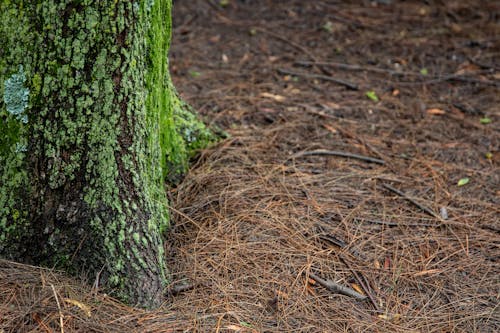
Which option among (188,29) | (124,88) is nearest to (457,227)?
(124,88)

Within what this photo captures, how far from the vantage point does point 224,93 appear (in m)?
4.29

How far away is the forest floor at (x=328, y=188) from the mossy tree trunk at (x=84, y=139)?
14 cm

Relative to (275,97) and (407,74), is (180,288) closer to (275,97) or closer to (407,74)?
(275,97)

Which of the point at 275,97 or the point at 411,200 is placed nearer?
the point at 411,200

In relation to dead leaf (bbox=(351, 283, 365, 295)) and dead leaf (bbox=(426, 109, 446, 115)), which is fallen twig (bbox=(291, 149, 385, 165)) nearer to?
dead leaf (bbox=(426, 109, 446, 115))

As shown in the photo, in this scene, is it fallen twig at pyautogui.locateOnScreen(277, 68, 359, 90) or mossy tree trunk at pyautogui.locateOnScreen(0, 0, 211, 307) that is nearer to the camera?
mossy tree trunk at pyautogui.locateOnScreen(0, 0, 211, 307)

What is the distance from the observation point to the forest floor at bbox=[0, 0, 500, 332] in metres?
2.52

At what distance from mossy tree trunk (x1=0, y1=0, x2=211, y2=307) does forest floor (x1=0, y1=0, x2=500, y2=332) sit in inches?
5.3

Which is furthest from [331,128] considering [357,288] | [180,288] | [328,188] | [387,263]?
[180,288]

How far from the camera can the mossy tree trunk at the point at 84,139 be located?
87.2 inches

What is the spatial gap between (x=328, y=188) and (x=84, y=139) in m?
1.48

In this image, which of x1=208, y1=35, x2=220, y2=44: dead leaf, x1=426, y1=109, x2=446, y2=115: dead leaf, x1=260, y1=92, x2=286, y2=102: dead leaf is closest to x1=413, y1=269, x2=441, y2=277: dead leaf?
x1=426, y1=109, x2=446, y2=115: dead leaf

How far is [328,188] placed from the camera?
331 centimetres

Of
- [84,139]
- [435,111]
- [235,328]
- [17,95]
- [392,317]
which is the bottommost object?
[392,317]
